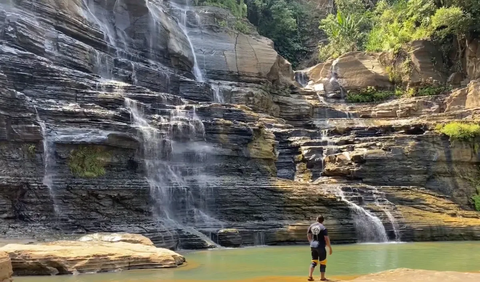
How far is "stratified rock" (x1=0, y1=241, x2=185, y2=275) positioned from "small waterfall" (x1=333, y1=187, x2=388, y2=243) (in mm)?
9619

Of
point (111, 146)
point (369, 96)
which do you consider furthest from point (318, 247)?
point (369, 96)

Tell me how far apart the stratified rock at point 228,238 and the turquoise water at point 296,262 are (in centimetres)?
87

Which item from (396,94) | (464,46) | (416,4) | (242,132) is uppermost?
(416,4)

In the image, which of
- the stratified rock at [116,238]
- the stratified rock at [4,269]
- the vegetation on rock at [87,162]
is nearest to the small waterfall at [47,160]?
the vegetation on rock at [87,162]

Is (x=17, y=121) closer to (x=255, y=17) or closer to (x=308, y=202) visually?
(x=308, y=202)

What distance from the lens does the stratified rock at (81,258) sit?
12.1 metres

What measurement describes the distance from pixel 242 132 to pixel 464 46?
21159 millimetres

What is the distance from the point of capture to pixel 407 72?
37312 millimetres

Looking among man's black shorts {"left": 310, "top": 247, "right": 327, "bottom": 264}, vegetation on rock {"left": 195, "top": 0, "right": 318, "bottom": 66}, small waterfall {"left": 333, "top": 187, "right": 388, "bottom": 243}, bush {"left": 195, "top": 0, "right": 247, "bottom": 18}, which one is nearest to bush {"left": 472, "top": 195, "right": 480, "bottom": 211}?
small waterfall {"left": 333, "top": 187, "right": 388, "bottom": 243}

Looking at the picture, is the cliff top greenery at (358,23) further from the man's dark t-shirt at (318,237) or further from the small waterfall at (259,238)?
the man's dark t-shirt at (318,237)

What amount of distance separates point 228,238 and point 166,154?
4822mm

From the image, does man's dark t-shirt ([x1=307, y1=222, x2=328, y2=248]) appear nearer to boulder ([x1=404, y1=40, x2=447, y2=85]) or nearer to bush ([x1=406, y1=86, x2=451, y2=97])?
bush ([x1=406, y1=86, x2=451, y2=97])

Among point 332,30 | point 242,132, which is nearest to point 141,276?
point 242,132

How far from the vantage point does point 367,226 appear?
21.1m
